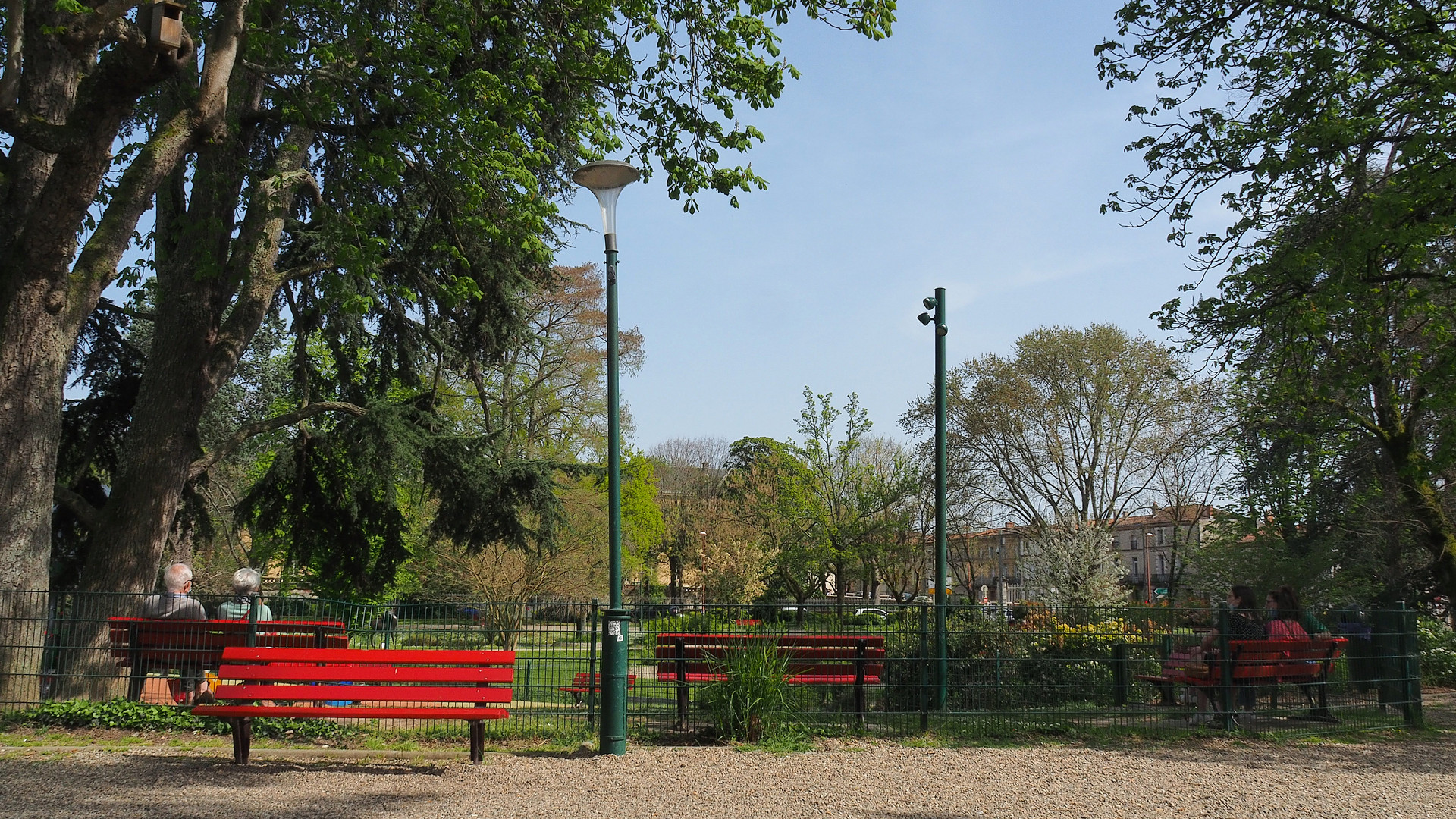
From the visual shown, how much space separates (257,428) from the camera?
1202 cm

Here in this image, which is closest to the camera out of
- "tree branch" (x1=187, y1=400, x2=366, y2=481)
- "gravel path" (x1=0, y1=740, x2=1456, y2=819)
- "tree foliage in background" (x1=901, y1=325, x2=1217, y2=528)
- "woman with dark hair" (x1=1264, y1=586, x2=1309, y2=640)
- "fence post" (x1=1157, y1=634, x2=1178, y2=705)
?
"gravel path" (x1=0, y1=740, x2=1456, y2=819)

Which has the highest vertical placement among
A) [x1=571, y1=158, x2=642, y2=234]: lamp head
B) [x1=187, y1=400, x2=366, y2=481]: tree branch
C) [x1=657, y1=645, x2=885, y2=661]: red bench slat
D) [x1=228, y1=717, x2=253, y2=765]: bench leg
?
[x1=571, y1=158, x2=642, y2=234]: lamp head

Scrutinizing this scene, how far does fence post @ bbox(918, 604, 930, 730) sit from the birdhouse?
26.4 feet

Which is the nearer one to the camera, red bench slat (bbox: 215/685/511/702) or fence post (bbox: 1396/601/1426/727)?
red bench slat (bbox: 215/685/511/702)

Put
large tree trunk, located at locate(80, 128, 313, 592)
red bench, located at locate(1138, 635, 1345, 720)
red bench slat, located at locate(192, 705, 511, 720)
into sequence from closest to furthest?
red bench slat, located at locate(192, 705, 511, 720) < red bench, located at locate(1138, 635, 1345, 720) < large tree trunk, located at locate(80, 128, 313, 592)

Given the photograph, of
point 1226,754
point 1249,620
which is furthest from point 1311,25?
point 1226,754

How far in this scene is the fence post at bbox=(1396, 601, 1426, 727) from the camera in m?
10.7

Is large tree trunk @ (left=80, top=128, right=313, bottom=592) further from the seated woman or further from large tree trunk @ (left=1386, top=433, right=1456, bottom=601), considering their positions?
large tree trunk @ (left=1386, top=433, right=1456, bottom=601)

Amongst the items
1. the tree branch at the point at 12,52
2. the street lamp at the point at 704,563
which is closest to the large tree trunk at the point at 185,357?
the tree branch at the point at 12,52

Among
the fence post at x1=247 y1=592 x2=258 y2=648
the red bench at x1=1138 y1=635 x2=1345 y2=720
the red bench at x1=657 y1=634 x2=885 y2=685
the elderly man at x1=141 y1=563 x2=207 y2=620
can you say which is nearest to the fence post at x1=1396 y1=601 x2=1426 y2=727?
the red bench at x1=1138 y1=635 x2=1345 y2=720

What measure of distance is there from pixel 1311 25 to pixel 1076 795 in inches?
367

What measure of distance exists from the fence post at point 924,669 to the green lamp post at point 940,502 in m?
0.08

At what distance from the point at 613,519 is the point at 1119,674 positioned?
554 cm

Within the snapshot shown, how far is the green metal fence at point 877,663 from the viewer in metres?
8.80
